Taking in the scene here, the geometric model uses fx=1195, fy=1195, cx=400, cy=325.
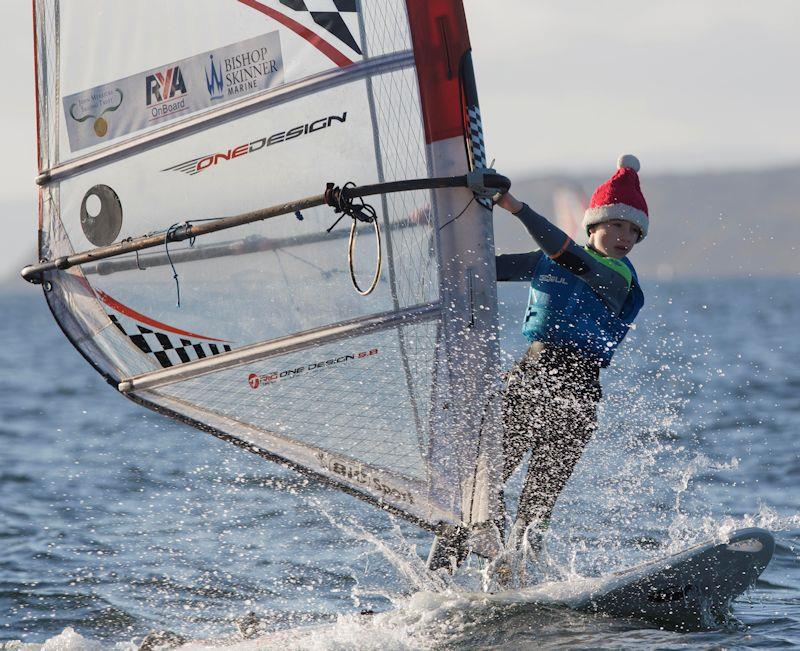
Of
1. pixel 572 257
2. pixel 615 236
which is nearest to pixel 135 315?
pixel 572 257

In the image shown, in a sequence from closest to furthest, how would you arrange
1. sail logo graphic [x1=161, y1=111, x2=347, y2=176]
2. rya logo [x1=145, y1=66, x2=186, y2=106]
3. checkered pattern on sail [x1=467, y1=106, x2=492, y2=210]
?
1. checkered pattern on sail [x1=467, y1=106, x2=492, y2=210]
2. sail logo graphic [x1=161, y1=111, x2=347, y2=176]
3. rya logo [x1=145, y1=66, x2=186, y2=106]

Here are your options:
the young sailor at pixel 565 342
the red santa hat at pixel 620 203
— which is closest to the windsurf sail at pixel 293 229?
the young sailor at pixel 565 342

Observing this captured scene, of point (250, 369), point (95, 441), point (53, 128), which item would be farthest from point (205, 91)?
point (95, 441)

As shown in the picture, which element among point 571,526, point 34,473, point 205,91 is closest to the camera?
point 205,91

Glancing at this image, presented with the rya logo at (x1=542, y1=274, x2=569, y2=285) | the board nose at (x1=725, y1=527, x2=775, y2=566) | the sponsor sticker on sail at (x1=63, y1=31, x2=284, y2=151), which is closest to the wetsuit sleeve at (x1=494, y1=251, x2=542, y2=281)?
the rya logo at (x1=542, y1=274, x2=569, y2=285)

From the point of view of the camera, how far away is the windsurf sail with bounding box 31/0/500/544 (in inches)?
171

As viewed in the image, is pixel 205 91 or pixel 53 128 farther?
pixel 53 128

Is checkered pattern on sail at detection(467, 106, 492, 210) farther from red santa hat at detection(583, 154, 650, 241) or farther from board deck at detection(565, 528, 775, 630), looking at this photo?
board deck at detection(565, 528, 775, 630)

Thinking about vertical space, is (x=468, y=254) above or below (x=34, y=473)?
above

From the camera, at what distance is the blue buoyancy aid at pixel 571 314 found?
177 inches

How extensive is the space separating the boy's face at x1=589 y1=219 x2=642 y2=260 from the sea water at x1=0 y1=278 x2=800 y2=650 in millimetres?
595

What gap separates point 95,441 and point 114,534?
4.41 meters

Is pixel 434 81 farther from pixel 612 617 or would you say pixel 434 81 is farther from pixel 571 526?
pixel 571 526

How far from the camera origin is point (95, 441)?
10.8 m
